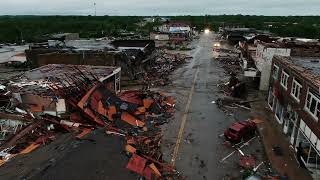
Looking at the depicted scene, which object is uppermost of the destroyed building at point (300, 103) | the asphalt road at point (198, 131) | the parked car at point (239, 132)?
the destroyed building at point (300, 103)

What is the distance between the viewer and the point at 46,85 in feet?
97.2

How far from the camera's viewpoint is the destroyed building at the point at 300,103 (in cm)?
2294

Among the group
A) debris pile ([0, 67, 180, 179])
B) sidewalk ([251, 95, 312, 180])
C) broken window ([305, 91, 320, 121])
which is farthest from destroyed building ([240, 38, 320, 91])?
broken window ([305, 91, 320, 121])

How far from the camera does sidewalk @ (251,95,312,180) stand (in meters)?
22.8

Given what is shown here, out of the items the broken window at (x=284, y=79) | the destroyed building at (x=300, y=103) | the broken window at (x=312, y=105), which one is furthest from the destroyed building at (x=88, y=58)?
the broken window at (x=312, y=105)

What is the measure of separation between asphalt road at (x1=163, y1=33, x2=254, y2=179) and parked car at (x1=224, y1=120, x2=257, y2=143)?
3.48ft

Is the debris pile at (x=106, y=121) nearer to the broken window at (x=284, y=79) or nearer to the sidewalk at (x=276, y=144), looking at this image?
the sidewalk at (x=276, y=144)

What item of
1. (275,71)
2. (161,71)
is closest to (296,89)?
(275,71)

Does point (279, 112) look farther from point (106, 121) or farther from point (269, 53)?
point (106, 121)

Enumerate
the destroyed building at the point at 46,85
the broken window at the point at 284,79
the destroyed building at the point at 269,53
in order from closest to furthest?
the destroyed building at the point at 46,85 → the broken window at the point at 284,79 → the destroyed building at the point at 269,53

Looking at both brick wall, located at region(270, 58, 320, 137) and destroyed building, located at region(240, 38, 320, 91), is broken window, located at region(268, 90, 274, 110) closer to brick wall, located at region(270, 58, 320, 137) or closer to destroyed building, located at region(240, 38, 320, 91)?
brick wall, located at region(270, 58, 320, 137)

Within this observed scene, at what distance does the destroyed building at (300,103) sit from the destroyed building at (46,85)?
18.1 m

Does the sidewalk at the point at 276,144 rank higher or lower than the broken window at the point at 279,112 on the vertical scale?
lower

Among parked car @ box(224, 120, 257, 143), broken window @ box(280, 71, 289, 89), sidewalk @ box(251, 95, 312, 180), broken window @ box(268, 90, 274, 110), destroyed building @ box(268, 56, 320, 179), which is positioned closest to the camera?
sidewalk @ box(251, 95, 312, 180)
